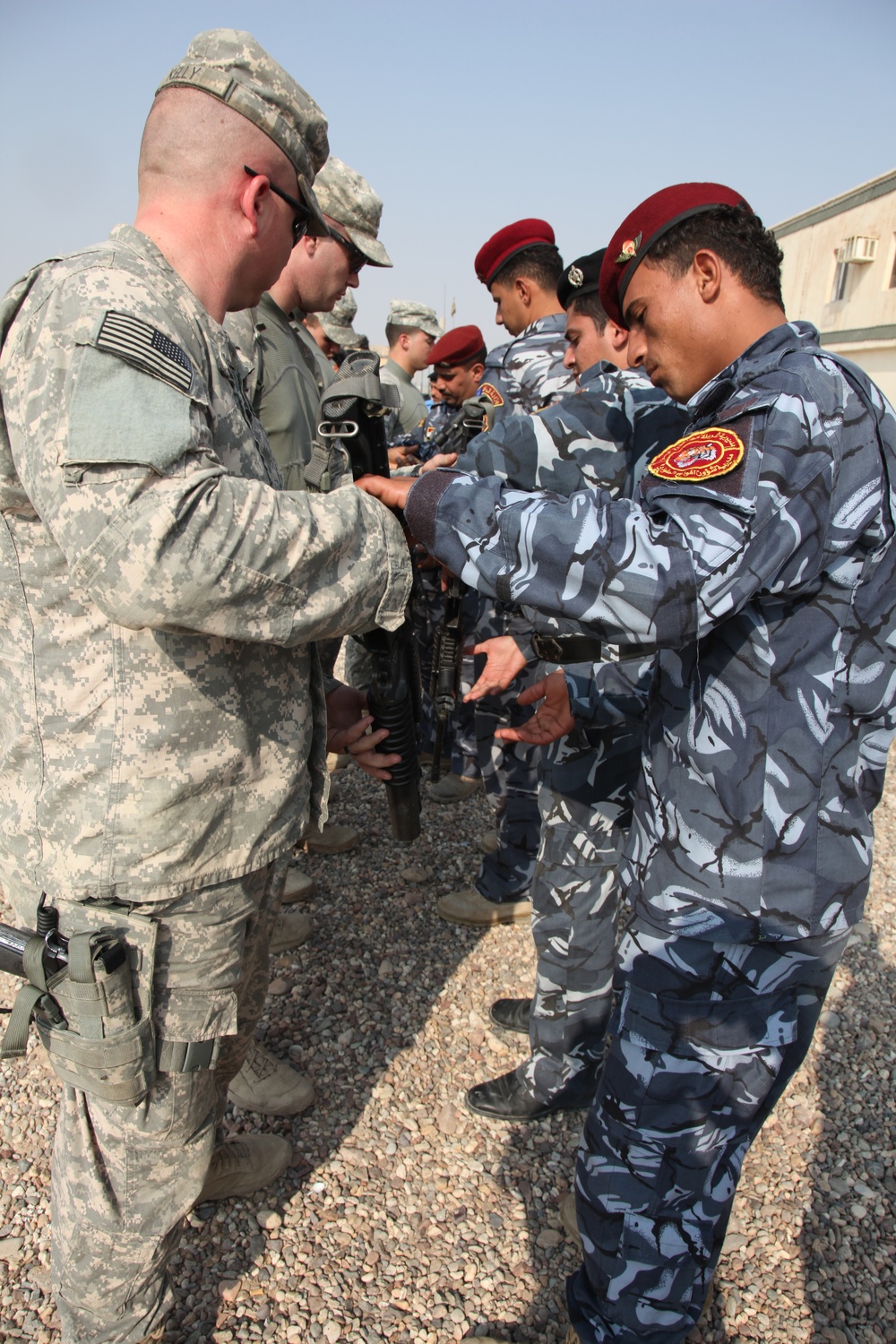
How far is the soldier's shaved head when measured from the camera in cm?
149

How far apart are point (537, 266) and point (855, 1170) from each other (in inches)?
162

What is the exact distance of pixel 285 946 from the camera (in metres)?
3.55

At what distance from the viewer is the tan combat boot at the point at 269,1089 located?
268cm

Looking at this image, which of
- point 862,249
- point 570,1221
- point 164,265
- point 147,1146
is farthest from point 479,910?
point 862,249

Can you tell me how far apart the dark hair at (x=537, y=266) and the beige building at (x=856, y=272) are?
14040mm

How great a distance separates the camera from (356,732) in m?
2.28

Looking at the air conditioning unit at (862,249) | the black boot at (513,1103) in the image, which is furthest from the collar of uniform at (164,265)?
the air conditioning unit at (862,249)

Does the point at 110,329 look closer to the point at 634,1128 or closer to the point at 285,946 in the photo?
the point at 634,1128

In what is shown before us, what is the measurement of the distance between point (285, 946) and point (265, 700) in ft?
7.35

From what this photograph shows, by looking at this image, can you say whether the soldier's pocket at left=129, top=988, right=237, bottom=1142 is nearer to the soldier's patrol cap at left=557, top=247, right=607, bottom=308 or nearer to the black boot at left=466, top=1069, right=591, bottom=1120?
the black boot at left=466, top=1069, right=591, bottom=1120

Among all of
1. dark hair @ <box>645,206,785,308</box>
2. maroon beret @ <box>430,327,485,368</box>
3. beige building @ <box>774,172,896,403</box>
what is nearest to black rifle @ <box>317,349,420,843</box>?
dark hair @ <box>645,206,785,308</box>

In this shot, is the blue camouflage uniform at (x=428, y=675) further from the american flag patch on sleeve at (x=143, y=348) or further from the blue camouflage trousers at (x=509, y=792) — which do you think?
the american flag patch on sleeve at (x=143, y=348)

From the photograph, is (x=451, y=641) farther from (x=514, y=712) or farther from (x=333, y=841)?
(x=333, y=841)

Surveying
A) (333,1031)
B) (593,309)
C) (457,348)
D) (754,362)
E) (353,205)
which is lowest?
(333,1031)
